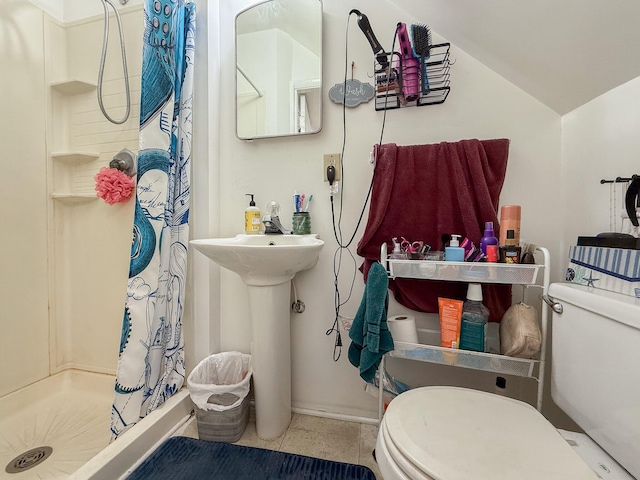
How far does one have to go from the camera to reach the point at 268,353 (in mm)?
1162

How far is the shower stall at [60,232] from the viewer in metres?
1.27

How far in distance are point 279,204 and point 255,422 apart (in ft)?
3.37

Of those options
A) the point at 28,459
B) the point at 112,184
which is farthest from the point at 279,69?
the point at 28,459

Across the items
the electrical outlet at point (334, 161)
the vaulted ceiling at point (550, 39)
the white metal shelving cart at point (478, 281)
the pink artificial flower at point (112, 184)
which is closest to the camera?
the vaulted ceiling at point (550, 39)

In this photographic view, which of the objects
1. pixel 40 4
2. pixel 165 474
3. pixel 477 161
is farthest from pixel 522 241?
pixel 40 4

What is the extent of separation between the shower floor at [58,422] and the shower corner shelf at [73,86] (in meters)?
1.52

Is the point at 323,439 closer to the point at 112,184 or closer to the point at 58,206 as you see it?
the point at 112,184

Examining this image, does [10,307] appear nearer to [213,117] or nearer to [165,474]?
[165,474]

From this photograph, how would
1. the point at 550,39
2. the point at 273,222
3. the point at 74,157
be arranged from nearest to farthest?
the point at 550,39 → the point at 273,222 → the point at 74,157

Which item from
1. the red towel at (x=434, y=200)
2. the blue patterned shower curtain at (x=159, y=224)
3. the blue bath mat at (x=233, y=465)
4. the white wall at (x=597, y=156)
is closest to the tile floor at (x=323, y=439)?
the blue bath mat at (x=233, y=465)

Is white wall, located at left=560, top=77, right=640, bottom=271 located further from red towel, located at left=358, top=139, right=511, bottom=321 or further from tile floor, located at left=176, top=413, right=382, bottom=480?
tile floor, located at left=176, top=413, right=382, bottom=480

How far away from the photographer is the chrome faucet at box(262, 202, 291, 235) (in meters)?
1.24

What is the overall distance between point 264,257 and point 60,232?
4.42 ft

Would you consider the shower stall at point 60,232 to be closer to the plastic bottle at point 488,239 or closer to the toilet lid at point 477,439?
the toilet lid at point 477,439
